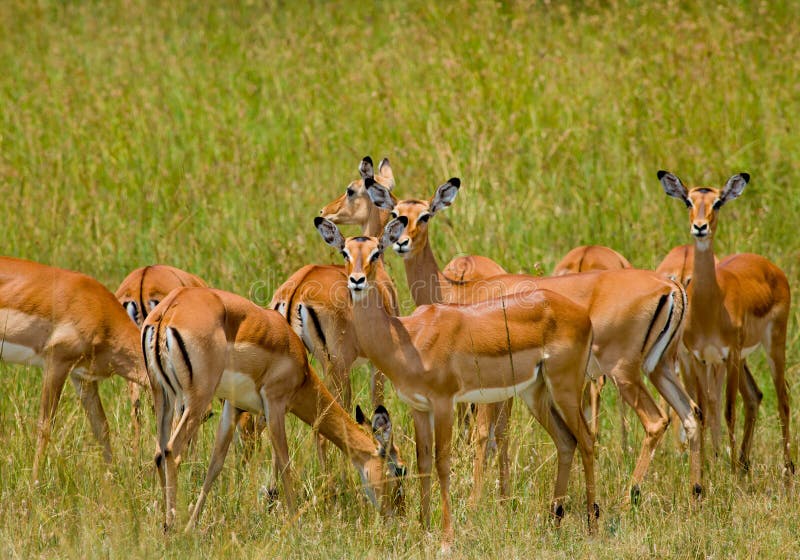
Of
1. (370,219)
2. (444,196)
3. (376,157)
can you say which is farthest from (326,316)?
(376,157)

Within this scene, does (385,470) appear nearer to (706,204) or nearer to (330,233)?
(330,233)

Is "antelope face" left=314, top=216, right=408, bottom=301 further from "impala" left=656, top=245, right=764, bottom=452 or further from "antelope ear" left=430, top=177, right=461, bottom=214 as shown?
"impala" left=656, top=245, right=764, bottom=452

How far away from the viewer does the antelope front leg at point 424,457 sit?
5.86 m

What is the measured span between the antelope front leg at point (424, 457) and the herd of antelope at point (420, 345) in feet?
0.04

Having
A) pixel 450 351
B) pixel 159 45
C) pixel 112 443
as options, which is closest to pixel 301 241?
pixel 112 443

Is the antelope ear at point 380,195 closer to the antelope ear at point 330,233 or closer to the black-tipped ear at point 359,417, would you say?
the antelope ear at point 330,233

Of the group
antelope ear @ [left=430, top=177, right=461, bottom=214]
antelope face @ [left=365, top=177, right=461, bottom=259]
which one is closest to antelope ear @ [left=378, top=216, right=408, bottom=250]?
antelope face @ [left=365, top=177, right=461, bottom=259]

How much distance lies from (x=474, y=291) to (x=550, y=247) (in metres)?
2.87

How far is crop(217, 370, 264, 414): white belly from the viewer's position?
6.08 metres

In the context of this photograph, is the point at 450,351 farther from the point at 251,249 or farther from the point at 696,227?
the point at 251,249

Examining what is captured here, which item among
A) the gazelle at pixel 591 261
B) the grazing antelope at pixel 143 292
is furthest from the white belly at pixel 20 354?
the gazelle at pixel 591 261

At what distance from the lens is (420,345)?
5895 mm

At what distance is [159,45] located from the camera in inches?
583

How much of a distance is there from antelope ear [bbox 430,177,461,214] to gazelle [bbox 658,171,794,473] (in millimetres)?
1295
